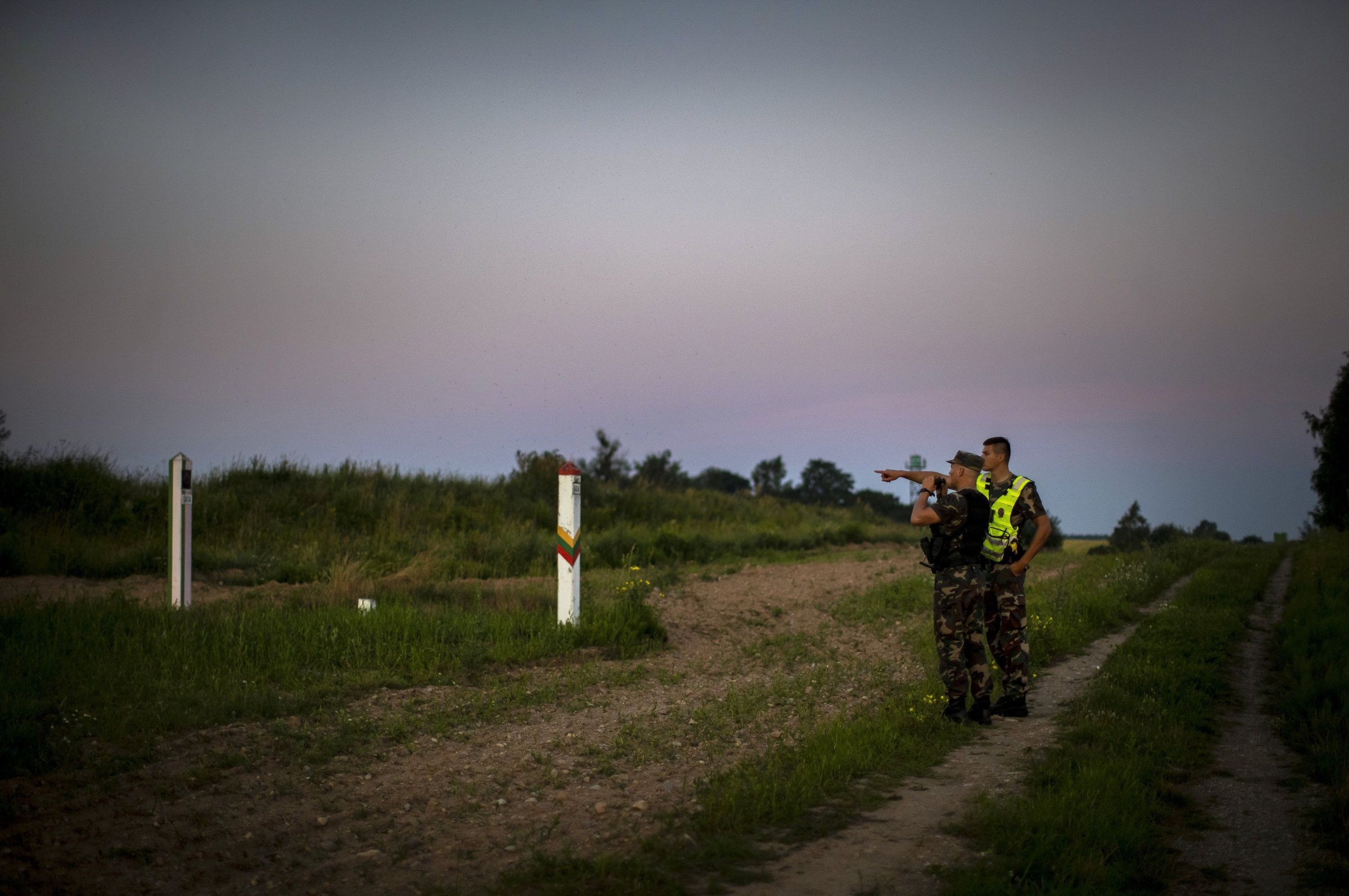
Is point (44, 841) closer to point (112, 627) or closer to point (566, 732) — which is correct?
point (566, 732)

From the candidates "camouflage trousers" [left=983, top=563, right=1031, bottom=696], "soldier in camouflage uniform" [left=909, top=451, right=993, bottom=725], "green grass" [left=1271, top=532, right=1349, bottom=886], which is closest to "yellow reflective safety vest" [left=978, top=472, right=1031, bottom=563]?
"camouflage trousers" [left=983, top=563, right=1031, bottom=696]

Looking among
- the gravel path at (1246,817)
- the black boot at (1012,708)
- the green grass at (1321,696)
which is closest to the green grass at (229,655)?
the black boot at (1012,708)

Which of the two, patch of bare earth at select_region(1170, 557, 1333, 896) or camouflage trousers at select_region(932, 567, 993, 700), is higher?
camouflage trousers at select_region(932, 567, 993, 700)

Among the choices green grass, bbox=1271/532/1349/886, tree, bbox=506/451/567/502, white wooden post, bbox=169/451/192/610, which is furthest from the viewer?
tree, bbox=506/451/567/502

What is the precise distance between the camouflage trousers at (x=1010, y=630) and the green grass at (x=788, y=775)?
597 millimetres

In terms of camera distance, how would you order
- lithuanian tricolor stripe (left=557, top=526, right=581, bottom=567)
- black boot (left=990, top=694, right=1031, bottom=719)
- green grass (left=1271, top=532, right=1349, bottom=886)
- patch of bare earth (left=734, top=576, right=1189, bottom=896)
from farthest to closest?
lithuanian tricolor stripe (left=557, top=526, right=581, bottom=567) → black boot (left=990, top=694, right=1031, bottom=719) → green grass (left=1271, top=532, right=1349, bottom=886) → patch of bare earth (left=734, top=576, right=1189, bottom=896)

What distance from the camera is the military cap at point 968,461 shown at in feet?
23.4

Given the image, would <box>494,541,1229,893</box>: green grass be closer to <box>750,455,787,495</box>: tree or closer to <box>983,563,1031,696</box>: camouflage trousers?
<box>983,563,1031,696</box>: camouflage trousers

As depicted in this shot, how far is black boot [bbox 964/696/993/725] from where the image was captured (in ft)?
23.3

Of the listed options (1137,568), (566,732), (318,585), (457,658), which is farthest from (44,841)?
(1137,568)

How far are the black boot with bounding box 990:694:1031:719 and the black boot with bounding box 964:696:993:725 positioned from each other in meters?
0.17

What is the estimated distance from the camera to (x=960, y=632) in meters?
7.14

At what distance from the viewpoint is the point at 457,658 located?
8977 millimetres

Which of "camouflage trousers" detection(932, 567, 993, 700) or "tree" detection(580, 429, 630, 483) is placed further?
"tree" detection(580, 429, 630, 483)
